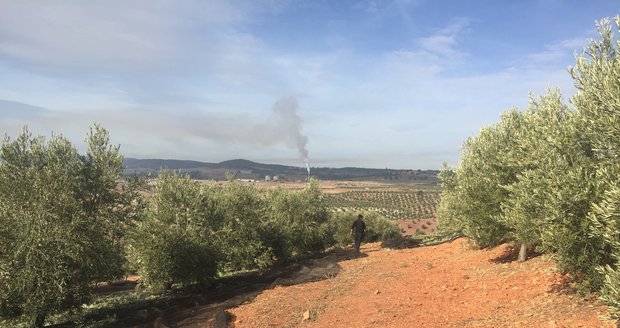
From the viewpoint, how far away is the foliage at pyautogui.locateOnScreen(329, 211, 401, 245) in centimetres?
5856

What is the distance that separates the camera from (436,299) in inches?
735

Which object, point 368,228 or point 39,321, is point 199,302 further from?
point 368,228

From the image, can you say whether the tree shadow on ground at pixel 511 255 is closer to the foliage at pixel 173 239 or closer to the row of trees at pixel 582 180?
the row of trees at pixel 582 180

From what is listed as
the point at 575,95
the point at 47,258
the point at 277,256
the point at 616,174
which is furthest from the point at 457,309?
the point at 277,256

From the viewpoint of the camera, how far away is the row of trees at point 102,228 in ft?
62.1

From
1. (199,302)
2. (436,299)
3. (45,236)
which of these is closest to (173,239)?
(199,302)

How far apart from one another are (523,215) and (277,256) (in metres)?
25.7

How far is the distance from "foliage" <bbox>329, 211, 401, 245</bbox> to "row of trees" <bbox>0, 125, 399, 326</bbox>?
20464 millimetres

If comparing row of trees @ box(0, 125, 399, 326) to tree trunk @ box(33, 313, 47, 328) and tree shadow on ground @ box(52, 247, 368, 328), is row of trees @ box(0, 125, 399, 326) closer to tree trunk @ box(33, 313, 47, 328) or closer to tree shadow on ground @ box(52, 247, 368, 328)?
tree trunk @ box(33, 313, 47, 328)

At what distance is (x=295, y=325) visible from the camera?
1784 centimetres

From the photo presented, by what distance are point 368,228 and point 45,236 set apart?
1819 inches

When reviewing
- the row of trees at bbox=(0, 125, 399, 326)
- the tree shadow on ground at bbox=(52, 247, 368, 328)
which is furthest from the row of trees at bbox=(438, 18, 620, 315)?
the row of trees at bbox=(0, 125, 399, 326)

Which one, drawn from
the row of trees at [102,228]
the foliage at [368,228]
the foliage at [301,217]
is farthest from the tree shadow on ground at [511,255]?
the foliage at [368,228]

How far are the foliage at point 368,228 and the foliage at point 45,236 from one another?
3785 centimetres
